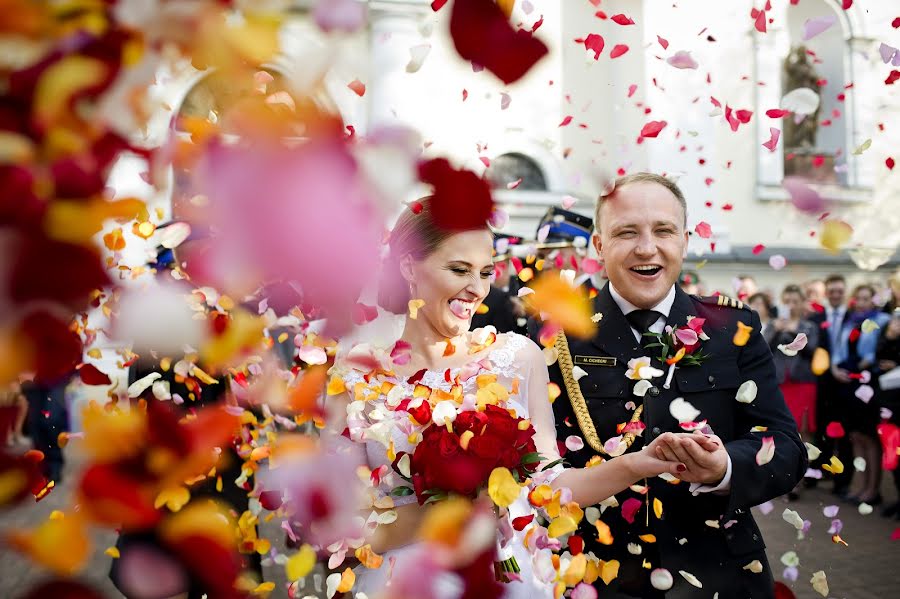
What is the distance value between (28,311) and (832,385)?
818 cm

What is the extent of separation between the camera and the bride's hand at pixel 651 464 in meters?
1.88

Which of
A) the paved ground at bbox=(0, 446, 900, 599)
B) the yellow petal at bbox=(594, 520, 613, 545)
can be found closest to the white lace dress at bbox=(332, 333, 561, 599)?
the yellow petal at bbox=(594, 520, 613, 545)

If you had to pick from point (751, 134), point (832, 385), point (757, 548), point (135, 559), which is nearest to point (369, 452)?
point (757, 548)

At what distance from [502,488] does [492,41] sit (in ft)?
3.74

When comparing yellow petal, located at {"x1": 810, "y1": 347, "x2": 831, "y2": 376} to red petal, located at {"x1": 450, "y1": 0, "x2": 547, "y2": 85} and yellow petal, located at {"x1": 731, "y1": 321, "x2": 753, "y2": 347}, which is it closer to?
yellow petal, located at {"x1": 731, "y1": 321, "x2": 753, "y2": 347}

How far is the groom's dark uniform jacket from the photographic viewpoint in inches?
85.4

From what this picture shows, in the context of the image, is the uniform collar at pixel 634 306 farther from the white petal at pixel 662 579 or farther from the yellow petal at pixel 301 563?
the yellow petal at pixel 301 563

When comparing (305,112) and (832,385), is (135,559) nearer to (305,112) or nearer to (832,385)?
(305,112)

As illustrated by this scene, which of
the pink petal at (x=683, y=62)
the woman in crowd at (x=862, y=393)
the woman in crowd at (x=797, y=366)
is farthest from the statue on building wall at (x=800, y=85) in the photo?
the pink petal at (x=683, y=62)

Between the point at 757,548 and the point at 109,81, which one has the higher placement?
the point at 109,81

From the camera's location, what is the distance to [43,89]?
23.9 inches

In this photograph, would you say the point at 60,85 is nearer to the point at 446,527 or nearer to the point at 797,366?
the point at 446,527

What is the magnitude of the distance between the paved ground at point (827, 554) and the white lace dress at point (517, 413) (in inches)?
119

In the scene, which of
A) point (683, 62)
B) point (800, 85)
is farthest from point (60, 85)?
point (800, 85)
